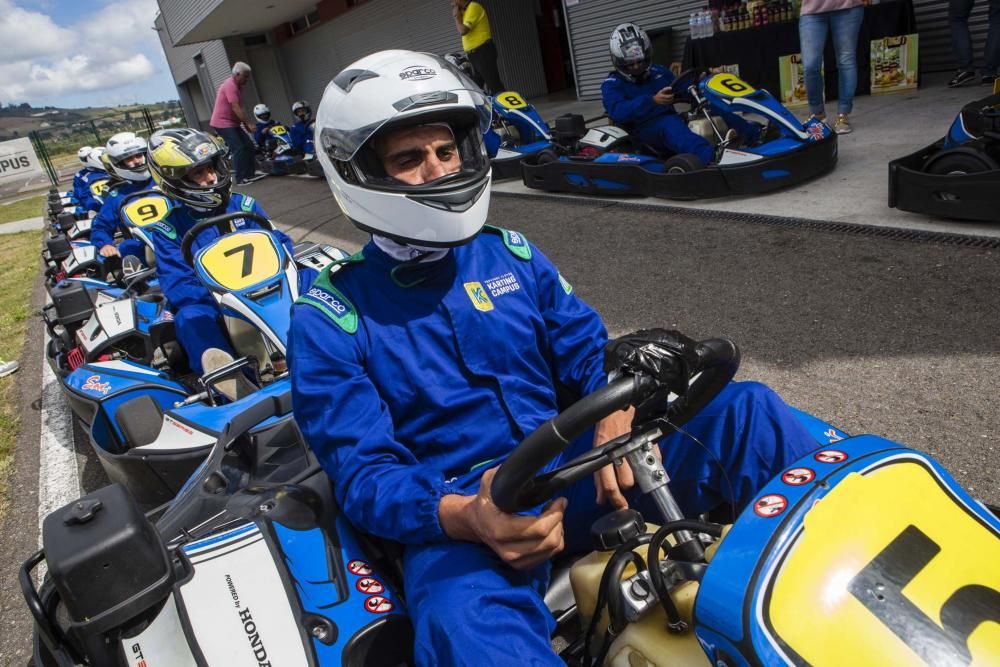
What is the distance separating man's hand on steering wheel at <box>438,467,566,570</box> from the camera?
4.03ft

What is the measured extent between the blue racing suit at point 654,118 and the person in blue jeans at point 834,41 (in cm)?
100

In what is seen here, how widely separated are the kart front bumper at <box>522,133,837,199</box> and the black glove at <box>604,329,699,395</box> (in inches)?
182

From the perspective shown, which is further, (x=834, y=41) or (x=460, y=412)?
(x=834, y=41)

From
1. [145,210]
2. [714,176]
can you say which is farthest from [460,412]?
[145,210]

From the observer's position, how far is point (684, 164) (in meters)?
5.77

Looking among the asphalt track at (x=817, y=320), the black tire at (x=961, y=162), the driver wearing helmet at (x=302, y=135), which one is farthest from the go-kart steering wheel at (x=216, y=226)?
the driver wearing helmet at (x=302, y=135)

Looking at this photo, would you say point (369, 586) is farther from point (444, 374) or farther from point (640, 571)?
point (640, 571)

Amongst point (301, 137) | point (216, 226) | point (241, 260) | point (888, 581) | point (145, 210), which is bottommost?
point (888, 581)

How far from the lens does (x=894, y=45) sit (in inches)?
304

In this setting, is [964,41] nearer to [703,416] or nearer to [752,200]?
[752,200]

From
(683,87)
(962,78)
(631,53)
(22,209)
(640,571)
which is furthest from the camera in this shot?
(22,209)

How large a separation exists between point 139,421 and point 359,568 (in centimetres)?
173

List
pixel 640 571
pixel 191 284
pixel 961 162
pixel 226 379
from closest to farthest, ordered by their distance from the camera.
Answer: pixel 640 571, pixel 226 379, pixel 191 284, pixel 961 162

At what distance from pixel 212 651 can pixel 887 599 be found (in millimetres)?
1107
